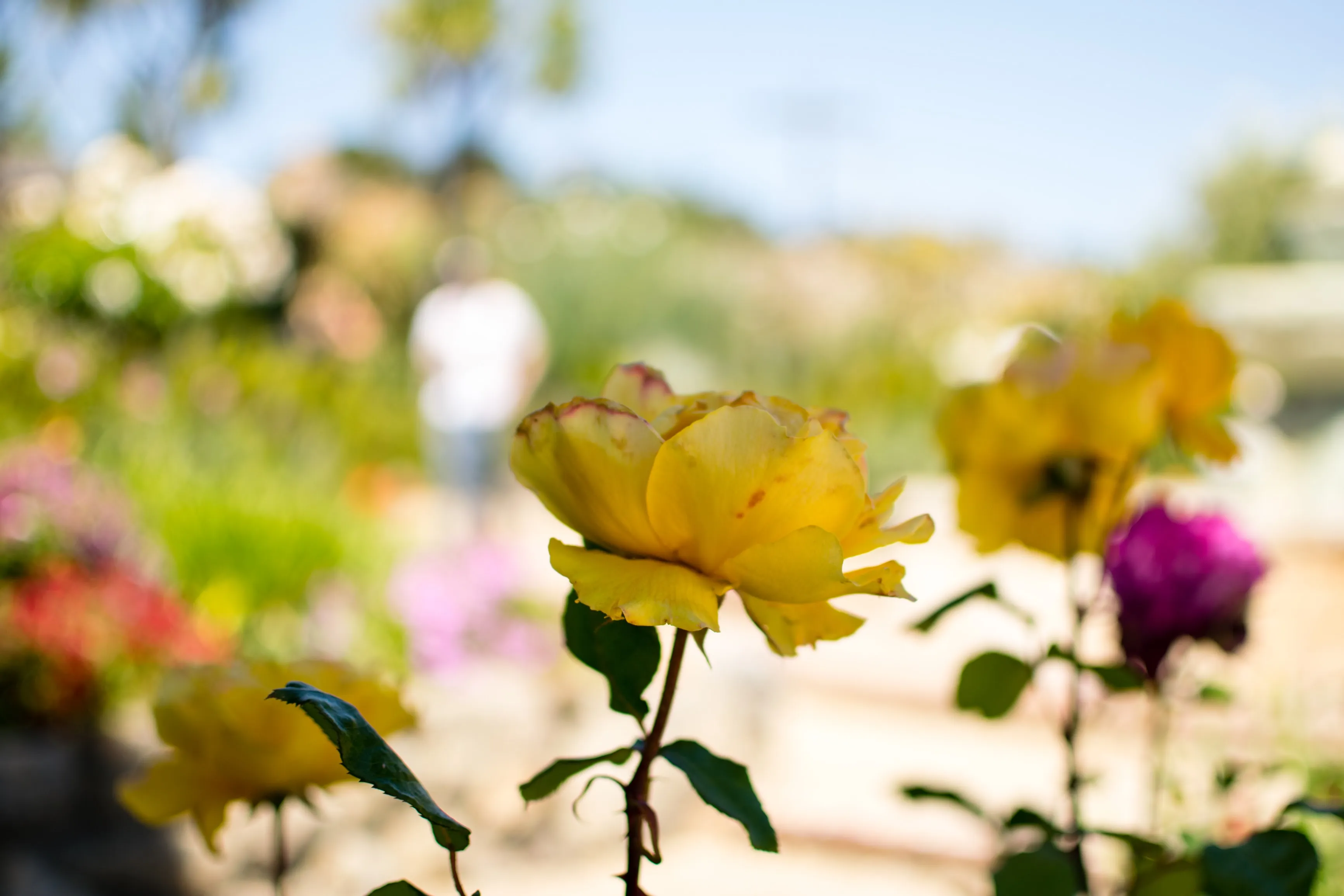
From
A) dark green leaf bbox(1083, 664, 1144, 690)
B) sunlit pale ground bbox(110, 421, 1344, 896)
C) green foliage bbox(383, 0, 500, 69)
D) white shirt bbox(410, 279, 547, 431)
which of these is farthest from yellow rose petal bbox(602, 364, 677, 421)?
green foliage bbox(383, 0, 500, 69)

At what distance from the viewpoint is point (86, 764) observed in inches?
93.4

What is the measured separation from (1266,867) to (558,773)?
360mm

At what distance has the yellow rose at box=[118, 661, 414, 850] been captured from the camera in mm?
543

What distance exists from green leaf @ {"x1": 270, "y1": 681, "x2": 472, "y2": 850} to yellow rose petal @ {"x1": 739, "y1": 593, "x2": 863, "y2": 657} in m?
0.13

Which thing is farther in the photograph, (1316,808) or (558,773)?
(1316,808)

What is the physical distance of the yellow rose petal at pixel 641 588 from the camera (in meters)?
0.37

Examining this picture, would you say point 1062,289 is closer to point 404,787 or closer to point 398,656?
point 398,656

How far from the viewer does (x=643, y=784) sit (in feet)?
1.36

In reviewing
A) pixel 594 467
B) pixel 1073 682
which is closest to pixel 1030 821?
pixel 1073 682

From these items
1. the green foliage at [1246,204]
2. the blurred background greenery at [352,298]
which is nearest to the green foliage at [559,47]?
the blurred background greenery at [352,298]

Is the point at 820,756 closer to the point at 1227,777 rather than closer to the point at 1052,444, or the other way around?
the point at 1227,777

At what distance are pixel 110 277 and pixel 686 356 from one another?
479 centimetres

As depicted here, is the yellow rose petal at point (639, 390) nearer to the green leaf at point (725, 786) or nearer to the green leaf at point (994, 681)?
the green leaf at point (725, 786)

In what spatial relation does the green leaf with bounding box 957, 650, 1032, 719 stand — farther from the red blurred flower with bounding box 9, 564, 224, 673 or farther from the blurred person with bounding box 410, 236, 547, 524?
the blurred person with bounding box 410, 236, 547, 524
